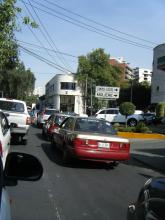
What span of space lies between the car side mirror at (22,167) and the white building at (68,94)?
101 metres

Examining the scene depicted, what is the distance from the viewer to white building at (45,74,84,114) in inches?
4163

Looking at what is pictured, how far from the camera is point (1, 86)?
68750 millimetres

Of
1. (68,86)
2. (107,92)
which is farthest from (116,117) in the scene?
(68,86)

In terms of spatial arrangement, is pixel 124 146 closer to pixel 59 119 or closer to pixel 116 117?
pixel 59 119

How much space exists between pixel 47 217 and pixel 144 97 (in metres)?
93.6

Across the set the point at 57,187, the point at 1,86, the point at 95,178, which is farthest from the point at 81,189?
the point at 1,86

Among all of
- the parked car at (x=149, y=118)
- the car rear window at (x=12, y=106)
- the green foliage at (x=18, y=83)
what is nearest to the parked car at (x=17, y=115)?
the car rear window at (x=12, y=106)

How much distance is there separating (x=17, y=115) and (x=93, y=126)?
520 centimetres

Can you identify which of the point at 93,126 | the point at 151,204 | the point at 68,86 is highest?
the point at 68,86

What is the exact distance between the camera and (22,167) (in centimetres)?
347

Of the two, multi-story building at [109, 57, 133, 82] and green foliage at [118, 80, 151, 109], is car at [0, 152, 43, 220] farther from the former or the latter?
multi-story building at [109, 57, 133, 82]

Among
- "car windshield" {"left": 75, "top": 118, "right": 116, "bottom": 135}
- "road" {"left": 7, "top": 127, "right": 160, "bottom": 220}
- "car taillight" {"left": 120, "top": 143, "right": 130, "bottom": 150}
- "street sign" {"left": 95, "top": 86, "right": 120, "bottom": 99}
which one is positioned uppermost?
"street sign" {"left": 95, "top": 86, "right": 120, "bottom": 99}

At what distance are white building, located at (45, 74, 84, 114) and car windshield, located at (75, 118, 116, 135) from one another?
89618mm

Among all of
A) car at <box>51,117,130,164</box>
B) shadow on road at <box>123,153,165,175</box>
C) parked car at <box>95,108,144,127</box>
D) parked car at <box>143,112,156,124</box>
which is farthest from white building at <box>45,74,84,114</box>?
car at <box>51,117,130,164</box>
